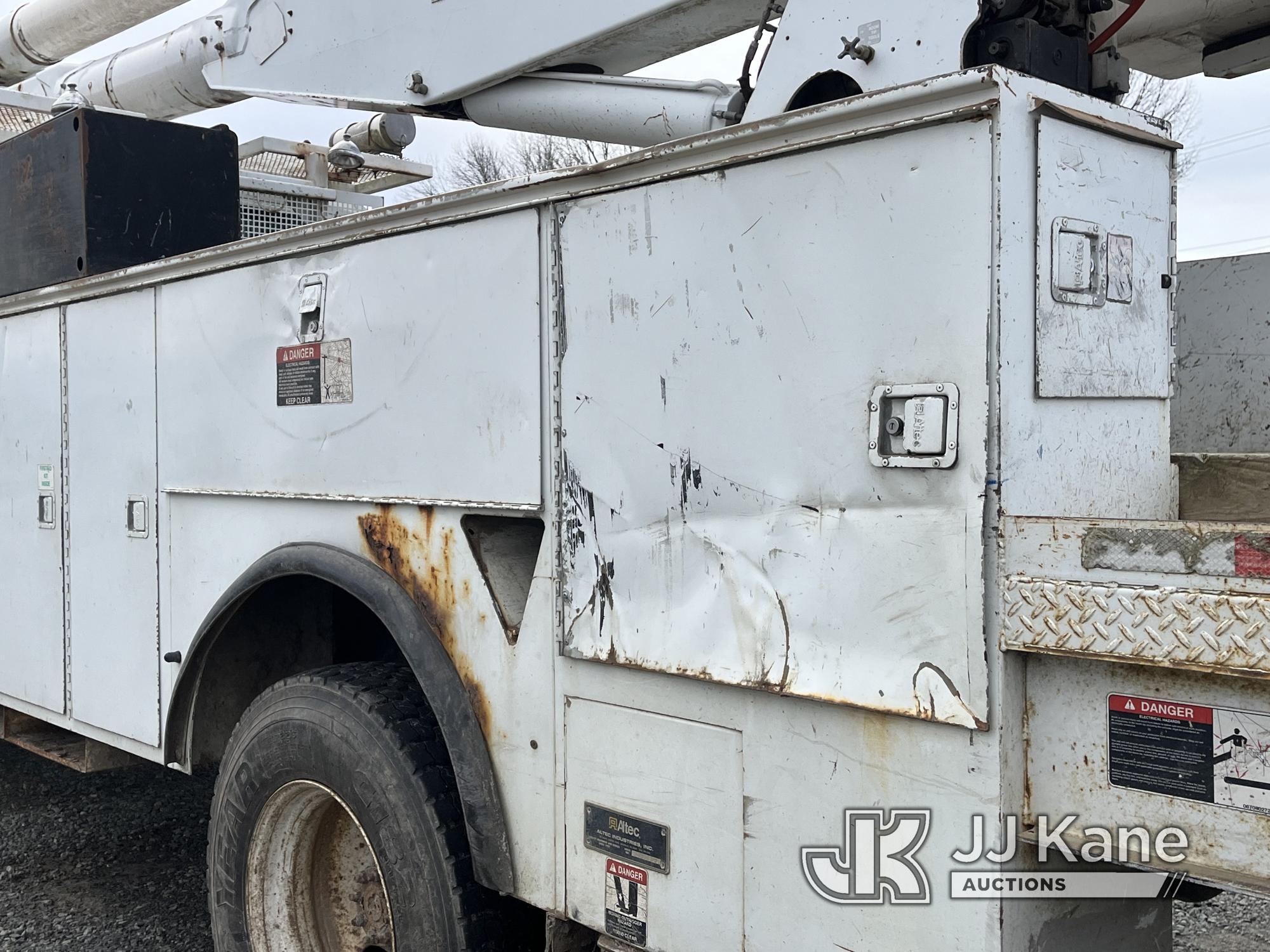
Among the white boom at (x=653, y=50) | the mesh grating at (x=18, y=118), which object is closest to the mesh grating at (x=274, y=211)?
the mesh grating at (x=18, y=118)

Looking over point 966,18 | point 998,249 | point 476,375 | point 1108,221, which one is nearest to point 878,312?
point 998,249

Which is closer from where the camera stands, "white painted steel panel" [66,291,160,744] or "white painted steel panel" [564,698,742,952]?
"white painted steel panel" [564,698,742,952]

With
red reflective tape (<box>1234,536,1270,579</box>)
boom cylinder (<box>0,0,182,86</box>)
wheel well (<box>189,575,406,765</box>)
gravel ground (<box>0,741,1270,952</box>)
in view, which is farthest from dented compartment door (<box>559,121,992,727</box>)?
boom cylinder (<box>0,0,182,86</box>)

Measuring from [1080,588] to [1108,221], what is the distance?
0.57m

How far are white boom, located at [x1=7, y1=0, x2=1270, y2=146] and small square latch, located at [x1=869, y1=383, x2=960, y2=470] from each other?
618mm

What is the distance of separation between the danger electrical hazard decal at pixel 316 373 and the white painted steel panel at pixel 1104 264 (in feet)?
4.96

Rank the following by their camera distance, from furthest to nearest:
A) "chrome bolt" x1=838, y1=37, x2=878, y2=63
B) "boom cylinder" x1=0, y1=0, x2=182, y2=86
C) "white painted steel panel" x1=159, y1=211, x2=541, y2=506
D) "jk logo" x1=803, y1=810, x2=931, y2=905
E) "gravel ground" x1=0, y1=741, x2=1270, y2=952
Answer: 1. "boom cylinder" x1=0, y1=0, x2=182, y2=86
2. "gravel ground" x1=0, y1=741, x2=1270, y2=952
3. "white painted steel panel" x1=159, y1=211, x2=541, y2=506
4. "chrome bolt" x1=838, y1=37, x2=878, y2=63
5. "jk logo" x1=803, y1=810, x2=931, y2=905

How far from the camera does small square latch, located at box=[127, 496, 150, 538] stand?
318 cm

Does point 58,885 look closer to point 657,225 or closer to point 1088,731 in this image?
point 657,225

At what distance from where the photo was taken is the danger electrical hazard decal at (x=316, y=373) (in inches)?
101

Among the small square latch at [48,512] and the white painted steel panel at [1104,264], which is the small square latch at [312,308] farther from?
the white painted steel panel at [1104,264]

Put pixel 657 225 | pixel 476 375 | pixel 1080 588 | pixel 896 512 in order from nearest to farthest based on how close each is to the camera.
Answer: pixel 1080 588 → pixel 896 512 → pixel 657 225 → pixel 476 375

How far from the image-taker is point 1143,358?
1.80 meters

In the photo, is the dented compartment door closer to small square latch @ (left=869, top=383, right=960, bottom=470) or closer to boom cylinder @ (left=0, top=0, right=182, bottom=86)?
small square latch @ (left=869, top=383, right=960, bottom=470)
